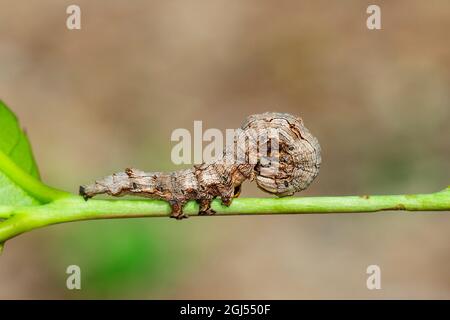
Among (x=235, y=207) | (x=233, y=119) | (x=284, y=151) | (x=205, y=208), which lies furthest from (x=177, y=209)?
(x=233, y=119)

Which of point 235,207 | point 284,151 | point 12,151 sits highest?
point 284,151

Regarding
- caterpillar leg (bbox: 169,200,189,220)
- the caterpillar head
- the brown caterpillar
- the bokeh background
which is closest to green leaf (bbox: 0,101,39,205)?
the brown caterpillar

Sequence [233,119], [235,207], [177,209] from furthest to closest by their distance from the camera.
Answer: [233,119], [177,209], [235,207]

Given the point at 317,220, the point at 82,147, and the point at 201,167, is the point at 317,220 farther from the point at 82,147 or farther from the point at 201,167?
the point at 201,167

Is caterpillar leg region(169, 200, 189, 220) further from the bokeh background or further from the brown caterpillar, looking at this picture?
the bokeh background

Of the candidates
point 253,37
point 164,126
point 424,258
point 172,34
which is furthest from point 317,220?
point 172,34

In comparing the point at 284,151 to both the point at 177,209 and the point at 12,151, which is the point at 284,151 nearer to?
the point at 177,209

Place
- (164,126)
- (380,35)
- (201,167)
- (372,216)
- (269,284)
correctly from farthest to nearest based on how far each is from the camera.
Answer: (380,35) → (164,126) → (372,216) → (269,284) → (201,167)
